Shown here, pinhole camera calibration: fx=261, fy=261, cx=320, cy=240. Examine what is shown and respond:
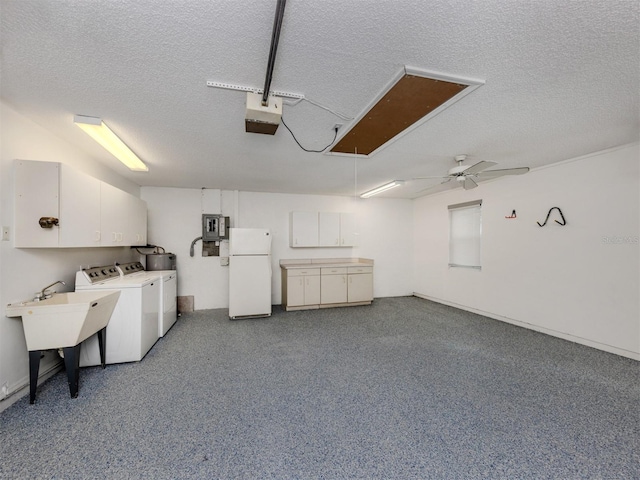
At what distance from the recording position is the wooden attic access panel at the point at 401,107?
182 cm

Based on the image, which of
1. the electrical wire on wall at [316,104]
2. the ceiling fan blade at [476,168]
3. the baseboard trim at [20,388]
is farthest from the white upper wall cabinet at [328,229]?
the baseboard trim at [20,388]

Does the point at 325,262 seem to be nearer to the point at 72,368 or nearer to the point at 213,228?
the point at 213,228

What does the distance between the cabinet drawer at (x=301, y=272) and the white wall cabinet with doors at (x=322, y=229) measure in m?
0.65

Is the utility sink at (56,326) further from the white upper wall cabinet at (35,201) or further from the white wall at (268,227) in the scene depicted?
the white wall at (268,227)

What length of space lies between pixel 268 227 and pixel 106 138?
3.29m

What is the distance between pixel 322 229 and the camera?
5.84 metres

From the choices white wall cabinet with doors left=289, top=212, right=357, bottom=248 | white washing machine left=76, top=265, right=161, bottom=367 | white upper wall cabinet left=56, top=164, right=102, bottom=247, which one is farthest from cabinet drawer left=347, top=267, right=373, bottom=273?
white upper wall cabinet left=56, top=164, right=102, bottom=247

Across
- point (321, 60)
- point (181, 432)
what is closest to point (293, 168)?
point (321, 60)

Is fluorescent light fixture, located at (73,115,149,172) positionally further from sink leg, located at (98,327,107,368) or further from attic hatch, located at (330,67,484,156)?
attic hatch, located at (330,67,484,156)

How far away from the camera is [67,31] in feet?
4.63

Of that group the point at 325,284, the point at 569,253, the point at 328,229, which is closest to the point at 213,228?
the point at 328,229

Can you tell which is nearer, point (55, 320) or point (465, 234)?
point (55, 320)

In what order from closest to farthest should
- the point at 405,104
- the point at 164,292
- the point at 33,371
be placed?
the point at 405,104 < the point at 33,371 < the point at 164,292

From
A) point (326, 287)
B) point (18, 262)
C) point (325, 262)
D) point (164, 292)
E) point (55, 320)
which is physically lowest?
point (326, 287)
